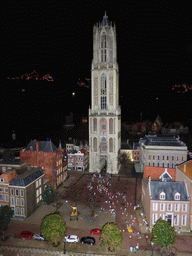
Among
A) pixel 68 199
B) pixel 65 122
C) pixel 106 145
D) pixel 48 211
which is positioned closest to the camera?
pixel 48 211

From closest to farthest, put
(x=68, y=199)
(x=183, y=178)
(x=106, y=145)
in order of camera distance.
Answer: (x=183, y=178)
(x=68, y=199)
(x=106, y=145)

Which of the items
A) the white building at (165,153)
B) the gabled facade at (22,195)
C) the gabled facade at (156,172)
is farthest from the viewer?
the white building at (165,153)

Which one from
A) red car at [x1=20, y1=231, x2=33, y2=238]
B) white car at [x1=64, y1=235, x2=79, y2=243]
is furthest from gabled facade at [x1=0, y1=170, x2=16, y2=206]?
white car at [x1=64, y1=235, x2=79, y2=243]

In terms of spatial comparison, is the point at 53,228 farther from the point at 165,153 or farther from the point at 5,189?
the point at 165,153

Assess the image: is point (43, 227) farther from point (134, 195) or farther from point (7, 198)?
point (134, 195)

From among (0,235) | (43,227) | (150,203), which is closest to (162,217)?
(150,203)

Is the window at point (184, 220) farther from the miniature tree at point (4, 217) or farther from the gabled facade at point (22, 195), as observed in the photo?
the miniature tree at point (4, 217)

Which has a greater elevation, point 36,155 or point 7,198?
point 36,155

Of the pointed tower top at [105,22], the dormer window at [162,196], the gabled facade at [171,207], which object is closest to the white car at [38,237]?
the gabled facade at [171,207]
